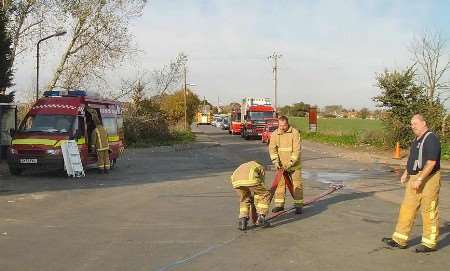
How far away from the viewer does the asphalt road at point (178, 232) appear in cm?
691

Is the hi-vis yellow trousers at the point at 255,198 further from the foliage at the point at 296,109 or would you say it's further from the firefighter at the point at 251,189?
the foliage at the point at 296,109

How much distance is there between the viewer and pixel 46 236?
8.36 meters

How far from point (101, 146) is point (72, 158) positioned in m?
1.41

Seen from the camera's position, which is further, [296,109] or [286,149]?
[296,109]

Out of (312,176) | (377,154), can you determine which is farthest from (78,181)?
(377,154)

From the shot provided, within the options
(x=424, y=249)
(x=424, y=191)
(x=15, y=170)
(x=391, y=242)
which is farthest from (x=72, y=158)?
A: (x=424, y=249)

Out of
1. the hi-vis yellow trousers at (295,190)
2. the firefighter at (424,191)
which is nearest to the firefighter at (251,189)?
the hi-vis yellow trousers at (295,190)

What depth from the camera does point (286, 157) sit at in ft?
34.4

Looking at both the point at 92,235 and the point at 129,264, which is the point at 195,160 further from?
the point at 129,264

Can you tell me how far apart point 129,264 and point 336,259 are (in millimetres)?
2492

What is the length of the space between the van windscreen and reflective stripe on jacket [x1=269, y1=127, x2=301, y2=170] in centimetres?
858

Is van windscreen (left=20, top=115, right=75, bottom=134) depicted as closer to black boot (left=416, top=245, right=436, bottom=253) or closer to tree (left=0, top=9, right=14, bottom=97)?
tree (left=0, top=9, right=14, bottom=97)

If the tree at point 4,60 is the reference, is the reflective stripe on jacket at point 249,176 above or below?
below

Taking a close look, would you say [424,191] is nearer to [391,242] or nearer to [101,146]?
[391,242]
